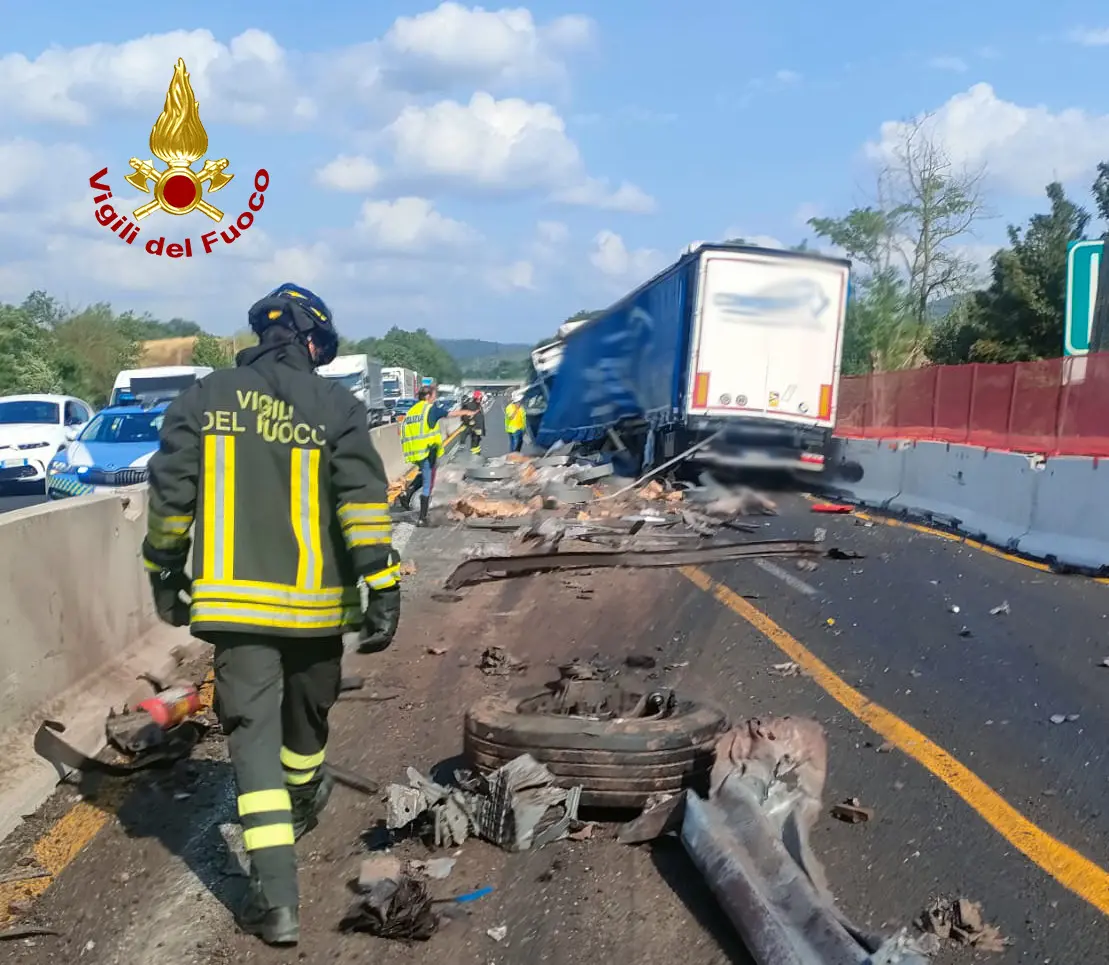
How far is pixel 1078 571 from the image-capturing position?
10.8 metres

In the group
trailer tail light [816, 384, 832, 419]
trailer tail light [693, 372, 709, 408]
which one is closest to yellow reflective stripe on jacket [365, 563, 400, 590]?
trailer tail light [693, 372, 709, 408]

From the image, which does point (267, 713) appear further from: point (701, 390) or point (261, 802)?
point (701, 390)

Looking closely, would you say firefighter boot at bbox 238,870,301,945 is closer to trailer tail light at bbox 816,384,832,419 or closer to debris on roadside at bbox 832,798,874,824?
debris on roadside at bbox 832,798,874,824

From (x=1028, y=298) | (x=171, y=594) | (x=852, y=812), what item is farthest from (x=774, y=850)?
(x=1028, y=298)

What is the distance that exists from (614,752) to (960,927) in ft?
4.33

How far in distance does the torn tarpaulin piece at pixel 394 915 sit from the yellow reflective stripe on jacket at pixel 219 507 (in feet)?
3.72

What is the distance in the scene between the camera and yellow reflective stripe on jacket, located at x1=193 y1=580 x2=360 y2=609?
3968 mm

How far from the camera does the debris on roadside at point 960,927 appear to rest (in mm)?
3602

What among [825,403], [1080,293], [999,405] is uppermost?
[1080,293]

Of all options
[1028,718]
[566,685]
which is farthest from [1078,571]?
[566,685]

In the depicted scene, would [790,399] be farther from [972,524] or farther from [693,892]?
[693,892]

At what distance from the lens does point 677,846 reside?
14.1 ft

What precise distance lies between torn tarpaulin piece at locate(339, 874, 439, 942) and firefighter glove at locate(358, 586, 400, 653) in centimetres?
81

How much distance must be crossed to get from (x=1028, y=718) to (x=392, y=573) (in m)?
3.51
